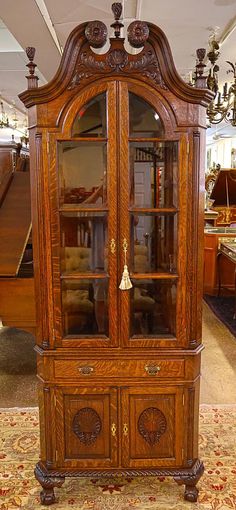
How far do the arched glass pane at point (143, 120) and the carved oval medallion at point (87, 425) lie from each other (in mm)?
1318

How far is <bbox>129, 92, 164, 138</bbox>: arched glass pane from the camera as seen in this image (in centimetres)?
184

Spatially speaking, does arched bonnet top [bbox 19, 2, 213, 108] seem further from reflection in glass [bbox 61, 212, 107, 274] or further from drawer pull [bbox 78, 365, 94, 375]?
drawer pull [bbox 78, 365, 94, 375]

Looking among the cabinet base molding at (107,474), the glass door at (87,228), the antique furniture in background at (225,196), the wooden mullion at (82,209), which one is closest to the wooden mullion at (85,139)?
the glass door at (87,228)

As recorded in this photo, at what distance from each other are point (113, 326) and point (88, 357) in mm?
189

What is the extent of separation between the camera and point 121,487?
2223 mm

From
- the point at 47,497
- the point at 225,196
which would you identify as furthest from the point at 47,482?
the point at 225,196

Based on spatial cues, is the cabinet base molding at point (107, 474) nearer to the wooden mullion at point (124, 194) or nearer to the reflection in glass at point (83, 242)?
the wooden mullion at point (124, 194)

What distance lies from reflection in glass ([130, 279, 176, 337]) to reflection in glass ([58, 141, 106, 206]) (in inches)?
17.7

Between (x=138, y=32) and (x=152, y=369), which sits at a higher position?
(x=138, y=32)

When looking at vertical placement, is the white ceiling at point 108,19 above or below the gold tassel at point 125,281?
above

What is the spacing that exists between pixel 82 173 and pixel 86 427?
1217 millimetres

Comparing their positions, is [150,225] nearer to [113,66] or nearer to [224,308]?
[113,66]

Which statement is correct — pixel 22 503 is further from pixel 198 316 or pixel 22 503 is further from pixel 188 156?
pixel 188 156

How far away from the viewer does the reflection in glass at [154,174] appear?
1918 mm
